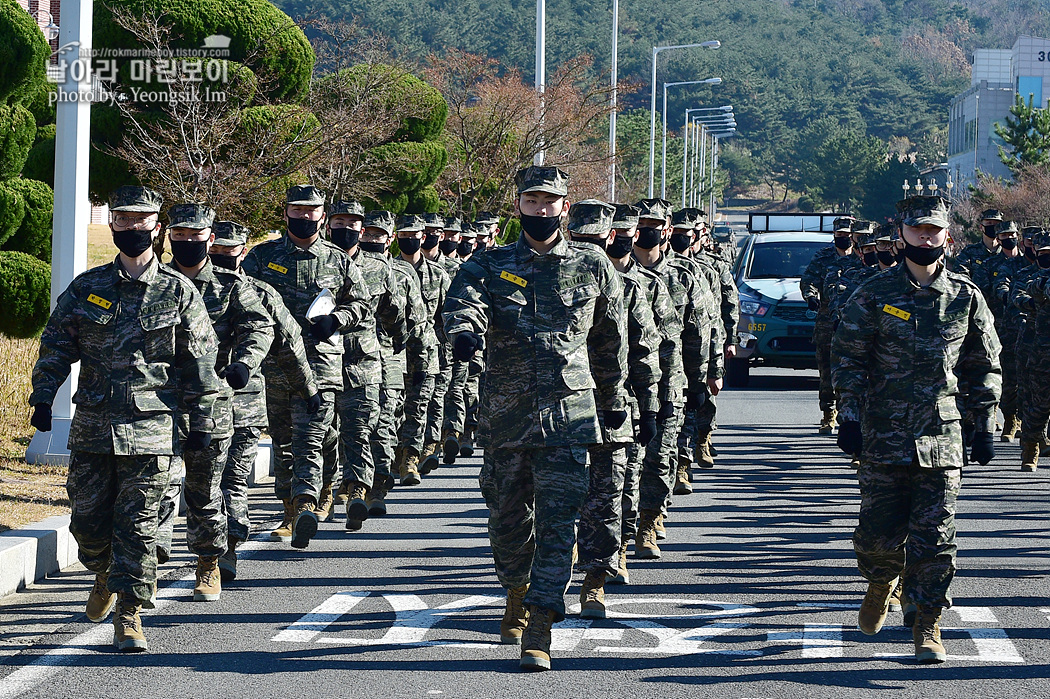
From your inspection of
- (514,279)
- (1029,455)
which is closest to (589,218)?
(514,279)

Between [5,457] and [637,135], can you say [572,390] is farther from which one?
[637,135]

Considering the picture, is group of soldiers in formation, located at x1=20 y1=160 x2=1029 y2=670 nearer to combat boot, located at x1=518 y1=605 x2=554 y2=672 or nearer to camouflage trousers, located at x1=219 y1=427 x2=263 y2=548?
combat boot, located at x1=518 y1=605 x2=554 y2=672

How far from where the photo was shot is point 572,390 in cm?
695

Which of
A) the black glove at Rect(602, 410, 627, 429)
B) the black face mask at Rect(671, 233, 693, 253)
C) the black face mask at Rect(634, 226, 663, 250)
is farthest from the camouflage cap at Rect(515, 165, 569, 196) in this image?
the black face mask at Rect(671, 233, 693, 253)

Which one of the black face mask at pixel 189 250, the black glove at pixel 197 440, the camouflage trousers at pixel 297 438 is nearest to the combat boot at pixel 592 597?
the black glove at pixel 197 440

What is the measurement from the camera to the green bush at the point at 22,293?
15602 mm

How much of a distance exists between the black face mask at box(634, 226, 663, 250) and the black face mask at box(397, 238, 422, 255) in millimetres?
3499

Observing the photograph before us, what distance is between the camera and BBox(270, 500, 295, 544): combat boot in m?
9.95

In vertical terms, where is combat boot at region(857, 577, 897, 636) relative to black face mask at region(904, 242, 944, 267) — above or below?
below

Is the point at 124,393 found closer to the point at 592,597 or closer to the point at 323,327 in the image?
the point at 592,597

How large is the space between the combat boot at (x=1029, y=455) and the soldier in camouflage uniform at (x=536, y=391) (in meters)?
8.05

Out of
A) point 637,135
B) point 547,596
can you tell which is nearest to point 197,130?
point 547,596

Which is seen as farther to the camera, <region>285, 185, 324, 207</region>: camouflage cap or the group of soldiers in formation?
<region>285, 185, 324, 207</region>: camouflage cap

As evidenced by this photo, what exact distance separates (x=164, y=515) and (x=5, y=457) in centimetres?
545
